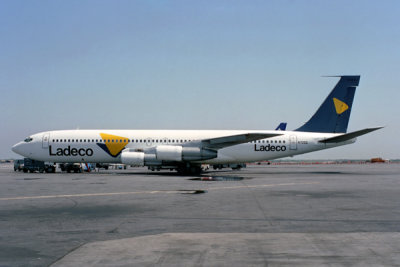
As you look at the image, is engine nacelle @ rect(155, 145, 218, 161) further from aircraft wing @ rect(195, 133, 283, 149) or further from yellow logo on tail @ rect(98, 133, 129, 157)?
yellow logo on tail @ rect(98, 133, 129, 157)

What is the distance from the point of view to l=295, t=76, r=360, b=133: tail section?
40188mm

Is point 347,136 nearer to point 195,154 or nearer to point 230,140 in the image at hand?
point 230,140

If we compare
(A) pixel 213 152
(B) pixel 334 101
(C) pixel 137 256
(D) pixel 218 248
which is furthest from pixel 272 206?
(B) pixel 334 101

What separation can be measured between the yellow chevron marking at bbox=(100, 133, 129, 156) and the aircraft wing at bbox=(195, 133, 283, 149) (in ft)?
26.1

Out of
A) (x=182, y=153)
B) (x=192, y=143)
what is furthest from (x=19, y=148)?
(x=192, y=143)

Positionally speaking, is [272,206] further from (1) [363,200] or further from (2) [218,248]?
(2) [218,248]

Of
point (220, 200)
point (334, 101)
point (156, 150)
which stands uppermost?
point (334, 101)

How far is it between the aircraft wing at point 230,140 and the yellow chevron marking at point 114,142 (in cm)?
→ 795

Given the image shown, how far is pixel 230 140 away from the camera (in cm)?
3669

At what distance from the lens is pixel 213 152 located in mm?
37375

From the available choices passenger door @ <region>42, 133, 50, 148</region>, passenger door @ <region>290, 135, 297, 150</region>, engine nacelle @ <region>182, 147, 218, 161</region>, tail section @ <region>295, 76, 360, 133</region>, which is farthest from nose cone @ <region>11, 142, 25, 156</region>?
tail section @ <region>295, 76, 360, 133</region>

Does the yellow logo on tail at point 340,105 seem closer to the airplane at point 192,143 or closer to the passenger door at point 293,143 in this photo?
the airplane at point 192,143

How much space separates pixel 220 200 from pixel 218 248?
27.3 feet

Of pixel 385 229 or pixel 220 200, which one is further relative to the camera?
pixel 220 200
